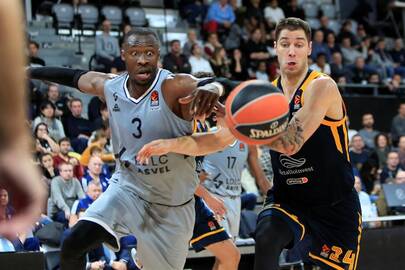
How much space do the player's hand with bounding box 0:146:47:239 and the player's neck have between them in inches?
144

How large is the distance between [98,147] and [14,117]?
845cm

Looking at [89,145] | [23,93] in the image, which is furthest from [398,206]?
[23,93]

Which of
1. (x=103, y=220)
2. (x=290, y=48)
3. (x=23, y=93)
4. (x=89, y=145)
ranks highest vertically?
(x=23, y=93)

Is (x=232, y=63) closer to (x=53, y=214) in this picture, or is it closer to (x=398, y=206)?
(x=398, y=206)

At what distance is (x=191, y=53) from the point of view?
1420cm

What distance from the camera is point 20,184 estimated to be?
154cm

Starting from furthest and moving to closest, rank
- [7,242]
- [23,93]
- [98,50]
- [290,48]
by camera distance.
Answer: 1. [98,50]
2. [7,242]
3. [290,48]
4. [23,93]

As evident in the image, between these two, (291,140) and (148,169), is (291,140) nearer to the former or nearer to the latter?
(291,140)

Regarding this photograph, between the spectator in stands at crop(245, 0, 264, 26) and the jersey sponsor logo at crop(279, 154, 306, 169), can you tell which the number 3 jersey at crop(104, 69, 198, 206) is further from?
the spectator in stands at crop(245, 0, 264, 26)

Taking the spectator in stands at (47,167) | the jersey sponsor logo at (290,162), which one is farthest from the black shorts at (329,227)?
the spectator in stands at (47,167)

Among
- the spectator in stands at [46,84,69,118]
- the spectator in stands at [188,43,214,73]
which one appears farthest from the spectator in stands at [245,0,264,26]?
the spectator in stands at [46,84,69,118]

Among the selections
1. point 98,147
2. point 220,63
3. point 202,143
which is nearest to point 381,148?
point 220,63

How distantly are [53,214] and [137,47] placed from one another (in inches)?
165

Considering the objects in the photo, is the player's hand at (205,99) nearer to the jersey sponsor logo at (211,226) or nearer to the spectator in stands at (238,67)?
the jersey sponsor logo at (211,226)
